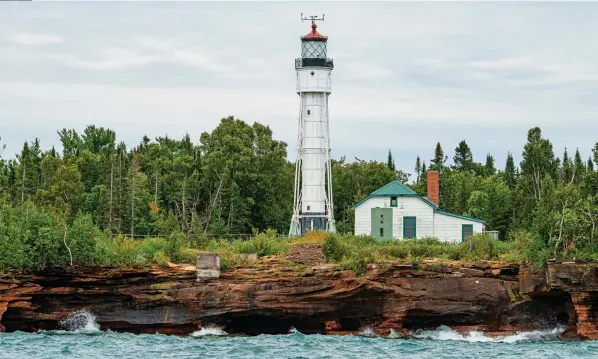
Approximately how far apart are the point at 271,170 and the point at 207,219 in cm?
875

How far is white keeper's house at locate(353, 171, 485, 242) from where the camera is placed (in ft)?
232

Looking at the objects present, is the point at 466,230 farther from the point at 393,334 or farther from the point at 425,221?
the point at 393,334

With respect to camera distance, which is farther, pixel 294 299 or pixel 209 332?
pixel 209 332

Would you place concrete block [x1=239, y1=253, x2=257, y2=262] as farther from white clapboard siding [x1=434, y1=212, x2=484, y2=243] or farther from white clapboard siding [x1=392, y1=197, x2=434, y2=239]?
white clapboard siding [x1=434, y1=212, x2=484, y2=243]

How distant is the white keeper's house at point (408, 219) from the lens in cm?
7081

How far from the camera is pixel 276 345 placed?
170 feet

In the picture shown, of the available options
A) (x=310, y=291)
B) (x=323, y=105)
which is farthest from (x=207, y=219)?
(x=310, y=291)

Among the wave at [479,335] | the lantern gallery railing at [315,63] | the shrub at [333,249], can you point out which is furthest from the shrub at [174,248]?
the lantern gallery railing at [315,63]

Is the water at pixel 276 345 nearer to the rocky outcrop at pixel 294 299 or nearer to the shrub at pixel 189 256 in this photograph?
the rocky outcrop at pixel 294 299

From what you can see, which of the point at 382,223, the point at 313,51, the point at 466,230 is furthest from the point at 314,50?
the point at 466,230

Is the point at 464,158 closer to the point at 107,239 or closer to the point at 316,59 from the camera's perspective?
the point at 316,59

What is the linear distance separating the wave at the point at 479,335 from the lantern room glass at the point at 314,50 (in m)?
21.8

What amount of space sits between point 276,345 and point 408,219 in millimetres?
21153

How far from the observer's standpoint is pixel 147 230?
258 ft
